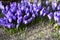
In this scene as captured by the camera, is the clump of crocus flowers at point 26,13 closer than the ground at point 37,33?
No

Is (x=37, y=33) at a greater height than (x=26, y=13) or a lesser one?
lesser

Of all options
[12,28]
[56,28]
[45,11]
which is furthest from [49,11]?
[12,28]

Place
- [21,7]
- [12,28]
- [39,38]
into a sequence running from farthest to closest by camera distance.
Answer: [21,7]
[12,28]
[39,38]

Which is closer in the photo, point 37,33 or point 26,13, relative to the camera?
point 37,33

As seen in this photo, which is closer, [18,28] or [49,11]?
[18,28]

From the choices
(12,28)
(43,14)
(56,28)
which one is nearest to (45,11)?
(43,14)

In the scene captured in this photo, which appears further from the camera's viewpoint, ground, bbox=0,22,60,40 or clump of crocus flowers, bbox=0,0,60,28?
clump of crocus flowers, bbox=0,0,60,28

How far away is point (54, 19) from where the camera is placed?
12.3 feet

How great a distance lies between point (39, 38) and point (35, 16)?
544 millimetres

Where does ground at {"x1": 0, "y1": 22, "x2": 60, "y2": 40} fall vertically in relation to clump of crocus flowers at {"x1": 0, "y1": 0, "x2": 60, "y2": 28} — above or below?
below

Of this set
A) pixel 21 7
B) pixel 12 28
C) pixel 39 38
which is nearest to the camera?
pixel 39 38

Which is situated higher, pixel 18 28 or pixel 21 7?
pixel 21 7

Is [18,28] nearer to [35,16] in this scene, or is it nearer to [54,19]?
[35,16]

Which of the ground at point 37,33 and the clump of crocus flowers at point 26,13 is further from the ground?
the clump of crocus flowers at point 26,13
